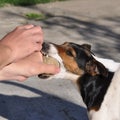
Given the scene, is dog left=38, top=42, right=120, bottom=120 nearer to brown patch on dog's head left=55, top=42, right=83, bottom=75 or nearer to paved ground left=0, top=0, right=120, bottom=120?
brown patch on dog's head left=55, top=42, right=83, bottom=75

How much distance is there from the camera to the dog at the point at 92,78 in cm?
411

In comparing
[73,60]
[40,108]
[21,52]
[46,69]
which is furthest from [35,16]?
[21,52]

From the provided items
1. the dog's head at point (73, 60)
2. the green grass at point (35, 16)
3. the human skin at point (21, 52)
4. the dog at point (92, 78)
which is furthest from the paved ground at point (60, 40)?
the human skin at point (21, 52)

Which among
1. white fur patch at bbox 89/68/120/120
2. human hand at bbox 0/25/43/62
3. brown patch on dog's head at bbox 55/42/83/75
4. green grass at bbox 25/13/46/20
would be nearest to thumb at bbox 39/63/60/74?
human hand at bbox 0/25/43/62

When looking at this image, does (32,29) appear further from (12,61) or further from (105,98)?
(105,98)

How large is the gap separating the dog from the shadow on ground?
1.07 meters

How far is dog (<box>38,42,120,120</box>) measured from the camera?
411 centimetres

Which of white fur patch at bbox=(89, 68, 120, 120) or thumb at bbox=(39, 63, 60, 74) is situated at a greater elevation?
thumb at bbox=(39, 63, 60, 74)

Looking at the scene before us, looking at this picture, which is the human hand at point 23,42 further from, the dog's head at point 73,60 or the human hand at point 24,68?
the dog's head at point 73,60

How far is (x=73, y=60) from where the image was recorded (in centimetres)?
419

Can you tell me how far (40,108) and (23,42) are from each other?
329 cm

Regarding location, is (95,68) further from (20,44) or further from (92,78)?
(20,44)

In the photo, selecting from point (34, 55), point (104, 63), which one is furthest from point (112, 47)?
point (34, 55)

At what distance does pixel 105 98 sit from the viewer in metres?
4.15
